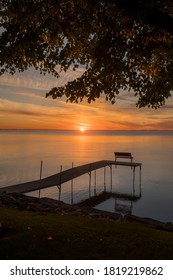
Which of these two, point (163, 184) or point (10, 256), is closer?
point (10, 256)

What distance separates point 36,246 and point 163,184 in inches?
1507

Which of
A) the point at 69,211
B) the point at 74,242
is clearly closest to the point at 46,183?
the point at 69,211

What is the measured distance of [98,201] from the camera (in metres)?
33.2

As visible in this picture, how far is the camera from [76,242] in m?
7.95

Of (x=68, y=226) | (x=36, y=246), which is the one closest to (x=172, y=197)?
(x=68, y=226)

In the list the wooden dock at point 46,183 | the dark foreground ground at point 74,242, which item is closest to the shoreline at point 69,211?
the wooden dock at point 46,183

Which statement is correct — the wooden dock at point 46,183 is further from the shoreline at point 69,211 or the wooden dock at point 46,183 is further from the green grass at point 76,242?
the green grass at point 76,242

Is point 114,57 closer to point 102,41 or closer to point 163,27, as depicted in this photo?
point 102,41

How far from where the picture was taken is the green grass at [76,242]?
7.16m

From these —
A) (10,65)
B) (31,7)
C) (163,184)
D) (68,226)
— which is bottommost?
(163,184)

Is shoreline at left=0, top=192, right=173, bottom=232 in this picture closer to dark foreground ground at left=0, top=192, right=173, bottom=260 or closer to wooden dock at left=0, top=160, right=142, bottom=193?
wooden dock at left=0, top=160, right=142, bottom=193

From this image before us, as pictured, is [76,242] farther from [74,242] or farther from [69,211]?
[69,211]
